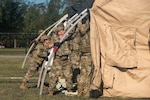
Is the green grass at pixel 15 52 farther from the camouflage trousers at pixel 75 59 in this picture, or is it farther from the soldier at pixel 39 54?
the camouflage trousers at pixel 75 59

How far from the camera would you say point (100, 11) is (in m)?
12.6

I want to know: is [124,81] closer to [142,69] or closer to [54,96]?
[142,69]

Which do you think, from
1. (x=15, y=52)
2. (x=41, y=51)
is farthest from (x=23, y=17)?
(x=41, y=51)

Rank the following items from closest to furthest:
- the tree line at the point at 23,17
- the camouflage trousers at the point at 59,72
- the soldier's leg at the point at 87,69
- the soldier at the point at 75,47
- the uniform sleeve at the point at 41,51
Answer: the soldier's leg at the point at 87,69
the camouflage trousers at the point at 59,72
the soldier at the point at 75,47
the uniform sleeve at the point at 41,51
the tree line at the point at 23,17

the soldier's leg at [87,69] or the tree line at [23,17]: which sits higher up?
the tree line at [23,17]

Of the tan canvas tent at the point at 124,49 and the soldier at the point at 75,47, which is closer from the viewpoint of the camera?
the tan canvas tent at the point at 124,49

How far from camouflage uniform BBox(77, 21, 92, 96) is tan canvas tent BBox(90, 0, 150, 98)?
0.16m

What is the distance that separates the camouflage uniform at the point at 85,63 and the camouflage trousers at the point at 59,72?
386 millimetres

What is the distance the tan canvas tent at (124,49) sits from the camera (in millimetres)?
12344

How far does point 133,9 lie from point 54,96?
3.36m

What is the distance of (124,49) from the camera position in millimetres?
12398

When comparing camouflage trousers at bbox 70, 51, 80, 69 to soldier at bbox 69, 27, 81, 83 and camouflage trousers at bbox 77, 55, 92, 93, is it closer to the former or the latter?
soldier at bbox 69, 27, 81, 83

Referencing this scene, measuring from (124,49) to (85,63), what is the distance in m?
1.19

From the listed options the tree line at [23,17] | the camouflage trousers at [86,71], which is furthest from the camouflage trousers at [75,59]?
the tree line at [23,17]
